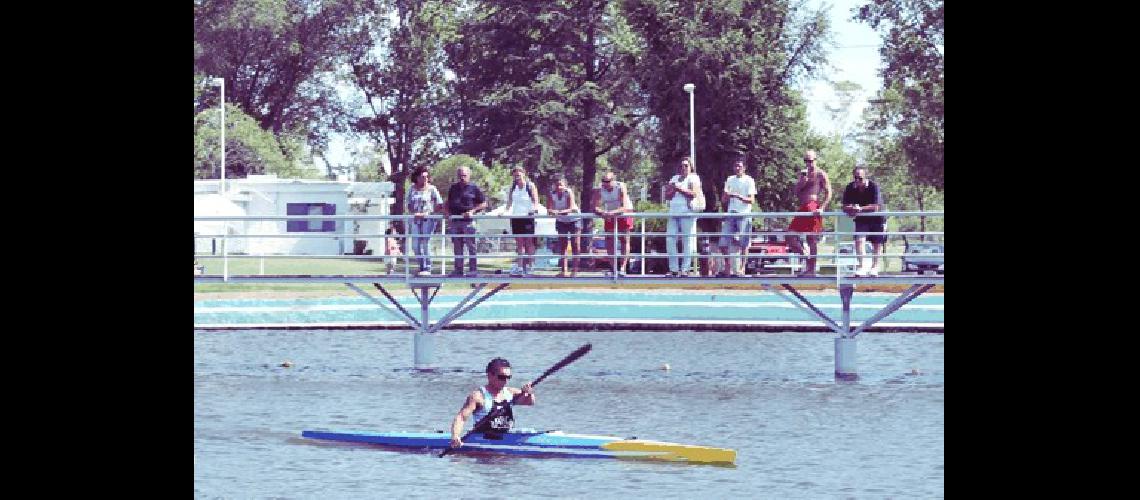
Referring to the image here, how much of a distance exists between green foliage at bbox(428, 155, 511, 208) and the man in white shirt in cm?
3175

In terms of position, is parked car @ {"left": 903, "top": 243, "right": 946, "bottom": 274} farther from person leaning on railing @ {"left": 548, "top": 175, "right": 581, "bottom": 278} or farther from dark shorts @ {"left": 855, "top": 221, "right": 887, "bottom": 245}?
dark shorts @ {"left": 855, "top": 221, "right": 887, "bottom": 245}

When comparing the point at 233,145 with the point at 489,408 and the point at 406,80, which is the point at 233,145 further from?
the point at 489,408

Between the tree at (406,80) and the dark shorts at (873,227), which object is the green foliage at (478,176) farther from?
the dark shorts at (873,227)

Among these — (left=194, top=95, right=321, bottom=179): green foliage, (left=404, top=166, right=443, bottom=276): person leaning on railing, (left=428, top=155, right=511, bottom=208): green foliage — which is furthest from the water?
(left=194, top=95, right=321, bottom=179): green foliage

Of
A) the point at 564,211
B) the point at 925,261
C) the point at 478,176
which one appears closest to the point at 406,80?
the point at 478,176

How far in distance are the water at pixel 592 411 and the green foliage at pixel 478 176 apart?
2251 cm

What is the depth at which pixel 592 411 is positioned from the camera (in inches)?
1067

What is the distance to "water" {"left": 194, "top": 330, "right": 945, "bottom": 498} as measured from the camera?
794 inches

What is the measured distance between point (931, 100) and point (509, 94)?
1478cm

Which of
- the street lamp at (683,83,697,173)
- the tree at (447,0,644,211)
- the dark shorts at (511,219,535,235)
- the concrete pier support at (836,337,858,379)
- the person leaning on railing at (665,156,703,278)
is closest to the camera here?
the person leaning on railing at (665,156,703,278)

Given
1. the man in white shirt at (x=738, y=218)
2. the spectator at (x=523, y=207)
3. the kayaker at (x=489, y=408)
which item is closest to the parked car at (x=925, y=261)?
the man in white shirt at (x=738, y=218)
